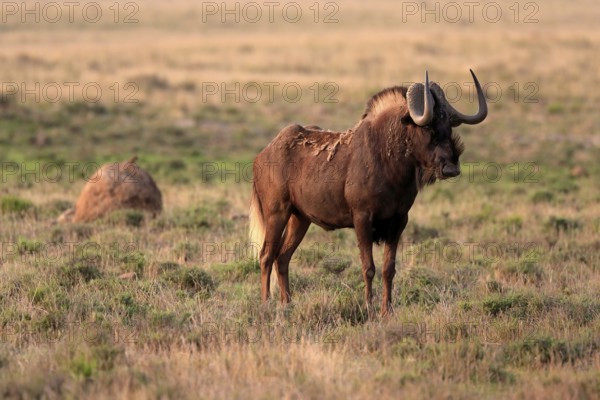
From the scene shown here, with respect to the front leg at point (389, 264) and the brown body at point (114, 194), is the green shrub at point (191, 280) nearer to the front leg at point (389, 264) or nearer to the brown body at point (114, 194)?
the front leg at point (389, 264)

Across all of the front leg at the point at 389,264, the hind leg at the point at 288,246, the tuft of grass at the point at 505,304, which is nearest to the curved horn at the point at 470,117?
the front leg at the point at 389,264

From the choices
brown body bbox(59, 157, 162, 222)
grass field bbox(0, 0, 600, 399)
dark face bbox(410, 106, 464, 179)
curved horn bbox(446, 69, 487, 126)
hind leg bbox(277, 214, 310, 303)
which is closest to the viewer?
grass field bbox(0, 0, 600, 399)

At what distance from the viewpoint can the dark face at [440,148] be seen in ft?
31.0

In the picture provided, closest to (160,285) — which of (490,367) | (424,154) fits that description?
(424,154)

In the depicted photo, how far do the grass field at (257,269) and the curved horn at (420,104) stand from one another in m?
1.93

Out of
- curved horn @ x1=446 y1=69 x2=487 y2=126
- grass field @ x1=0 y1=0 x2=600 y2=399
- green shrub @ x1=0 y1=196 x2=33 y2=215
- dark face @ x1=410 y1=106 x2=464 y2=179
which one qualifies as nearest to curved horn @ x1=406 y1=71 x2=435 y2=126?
dark face @ x1=410 y1=106 x2=464 y2=179

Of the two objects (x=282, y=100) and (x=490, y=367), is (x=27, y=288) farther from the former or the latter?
(x=282, y=100)

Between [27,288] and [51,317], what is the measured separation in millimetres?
1385

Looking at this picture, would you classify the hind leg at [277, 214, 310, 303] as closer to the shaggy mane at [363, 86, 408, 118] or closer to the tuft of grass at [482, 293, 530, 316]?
the shaggy mane at [363, 86, 408, 118]

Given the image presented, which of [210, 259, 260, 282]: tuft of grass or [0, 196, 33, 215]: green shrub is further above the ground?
[0, 196, 33, 215]: green shrub

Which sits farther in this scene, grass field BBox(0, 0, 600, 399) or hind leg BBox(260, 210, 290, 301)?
hind leg BBox(260, 210, 290, 301)

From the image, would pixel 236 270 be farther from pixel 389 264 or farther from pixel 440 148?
pixel 440 148

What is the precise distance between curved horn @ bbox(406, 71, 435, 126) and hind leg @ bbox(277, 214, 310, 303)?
2.01 meters

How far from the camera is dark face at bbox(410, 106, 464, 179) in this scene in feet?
31.0
